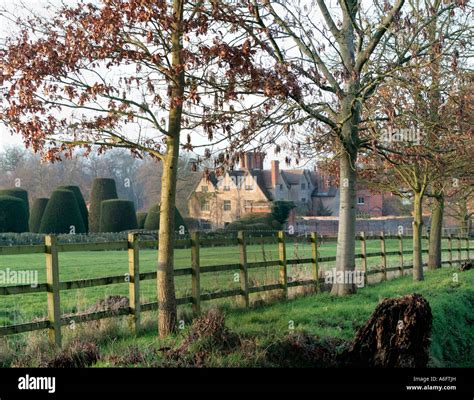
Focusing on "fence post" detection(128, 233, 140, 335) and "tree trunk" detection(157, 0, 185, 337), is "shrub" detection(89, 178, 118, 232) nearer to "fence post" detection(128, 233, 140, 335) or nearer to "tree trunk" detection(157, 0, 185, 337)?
"fence post" detection(128, 233, 140, 335)

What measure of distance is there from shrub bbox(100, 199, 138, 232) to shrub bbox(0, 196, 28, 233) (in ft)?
14.7

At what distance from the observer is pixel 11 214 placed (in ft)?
126

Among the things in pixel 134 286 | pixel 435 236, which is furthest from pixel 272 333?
pixel 435 236

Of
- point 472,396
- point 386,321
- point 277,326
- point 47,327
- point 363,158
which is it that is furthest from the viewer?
point 363,158

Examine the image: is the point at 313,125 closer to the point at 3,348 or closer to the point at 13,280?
the point at 3,348

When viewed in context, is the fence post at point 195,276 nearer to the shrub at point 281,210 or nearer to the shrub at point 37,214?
the shrub at point 281,210

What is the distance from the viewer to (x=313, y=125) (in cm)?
1352

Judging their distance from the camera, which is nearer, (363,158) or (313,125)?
(313,125)

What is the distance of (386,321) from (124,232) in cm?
3251

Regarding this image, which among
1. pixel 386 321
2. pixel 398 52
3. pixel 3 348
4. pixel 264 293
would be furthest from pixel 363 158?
pixel 3 348

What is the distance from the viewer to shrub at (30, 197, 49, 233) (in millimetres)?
40844

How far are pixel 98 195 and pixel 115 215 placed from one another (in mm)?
3360

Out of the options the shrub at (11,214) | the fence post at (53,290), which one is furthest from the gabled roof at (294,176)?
the fence post at (53,290)

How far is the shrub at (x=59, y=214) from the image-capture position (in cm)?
3800
